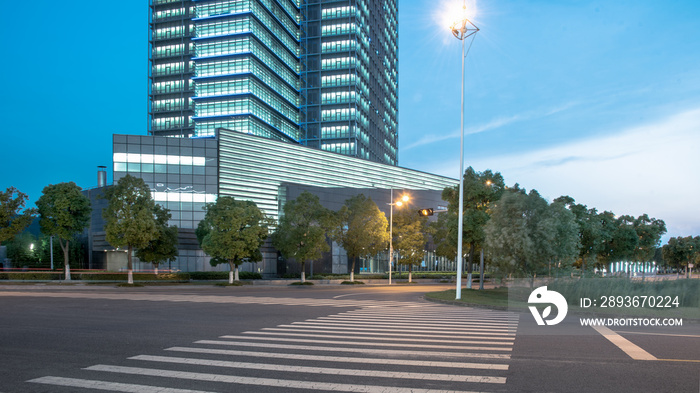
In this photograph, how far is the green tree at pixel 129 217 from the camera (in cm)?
4056

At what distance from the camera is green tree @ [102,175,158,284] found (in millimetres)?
40562

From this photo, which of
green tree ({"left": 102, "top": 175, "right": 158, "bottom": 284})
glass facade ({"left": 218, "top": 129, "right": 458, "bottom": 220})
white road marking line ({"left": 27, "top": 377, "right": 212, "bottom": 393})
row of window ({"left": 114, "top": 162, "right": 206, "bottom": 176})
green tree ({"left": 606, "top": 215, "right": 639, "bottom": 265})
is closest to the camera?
white road marking line ({"left": 27, "top": 377, "right": 212, "bottom": 393})

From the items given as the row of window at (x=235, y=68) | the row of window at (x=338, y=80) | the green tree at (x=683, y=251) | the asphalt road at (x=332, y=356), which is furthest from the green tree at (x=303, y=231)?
the row of window at (x=338, y=80)

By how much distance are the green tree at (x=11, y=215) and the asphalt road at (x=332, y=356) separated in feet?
108

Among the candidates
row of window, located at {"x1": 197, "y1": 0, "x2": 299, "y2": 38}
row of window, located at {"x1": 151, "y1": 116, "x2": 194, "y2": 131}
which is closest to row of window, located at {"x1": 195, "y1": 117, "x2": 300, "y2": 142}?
row of window, located at {"x1": 151, "y1": 116, "x2": 194, "y2": 131}

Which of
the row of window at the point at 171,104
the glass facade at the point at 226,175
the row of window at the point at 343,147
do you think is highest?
the row of window at the point at 171,104

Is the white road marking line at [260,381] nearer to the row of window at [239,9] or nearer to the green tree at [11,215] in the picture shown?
the green tree at [11,215]

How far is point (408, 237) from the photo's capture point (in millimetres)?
57750

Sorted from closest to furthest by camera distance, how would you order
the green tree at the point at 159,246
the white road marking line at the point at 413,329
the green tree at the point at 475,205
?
the white road marking line at the point at 413,329, the green tree at the point at 475,205, the green tree at the point at 159,246

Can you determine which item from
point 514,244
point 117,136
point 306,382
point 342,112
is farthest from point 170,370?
point 342,112

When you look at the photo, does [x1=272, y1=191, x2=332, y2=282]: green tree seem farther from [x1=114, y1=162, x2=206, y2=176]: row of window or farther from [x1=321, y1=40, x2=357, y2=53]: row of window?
[x1=321, y1=40, x2=357, y2=53]: row of window

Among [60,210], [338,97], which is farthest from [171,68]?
[60,210]

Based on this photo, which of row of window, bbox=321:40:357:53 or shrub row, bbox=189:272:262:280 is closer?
shrub row, bbox=189:272:262:280

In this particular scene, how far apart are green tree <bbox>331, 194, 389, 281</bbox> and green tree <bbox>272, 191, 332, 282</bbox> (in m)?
2.69
